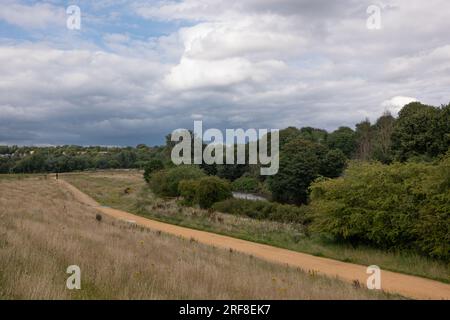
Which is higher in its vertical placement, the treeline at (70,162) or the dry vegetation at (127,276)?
the treeline at (70,162)

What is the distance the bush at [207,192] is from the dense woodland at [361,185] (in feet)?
0.29

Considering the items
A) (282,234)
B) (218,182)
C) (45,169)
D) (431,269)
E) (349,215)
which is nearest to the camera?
(431,269)

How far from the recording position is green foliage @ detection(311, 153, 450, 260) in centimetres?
1466

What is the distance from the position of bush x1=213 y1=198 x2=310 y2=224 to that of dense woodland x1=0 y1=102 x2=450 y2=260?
0.08m

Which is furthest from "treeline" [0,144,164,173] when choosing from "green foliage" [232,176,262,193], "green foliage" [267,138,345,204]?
"green foliage" [267,138,345,204]

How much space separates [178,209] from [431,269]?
2330cm

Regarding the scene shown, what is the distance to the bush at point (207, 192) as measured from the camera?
1560 inches

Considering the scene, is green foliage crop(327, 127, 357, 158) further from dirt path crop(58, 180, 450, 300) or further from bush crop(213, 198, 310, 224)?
dirt path crop(58, 180, 450, 300)

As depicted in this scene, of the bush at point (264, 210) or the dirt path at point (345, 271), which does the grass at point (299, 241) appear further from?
the bush at point (264, 210)

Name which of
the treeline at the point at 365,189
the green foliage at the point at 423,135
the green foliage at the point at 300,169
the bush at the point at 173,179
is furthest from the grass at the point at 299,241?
the green foliage at the point at 300,169
